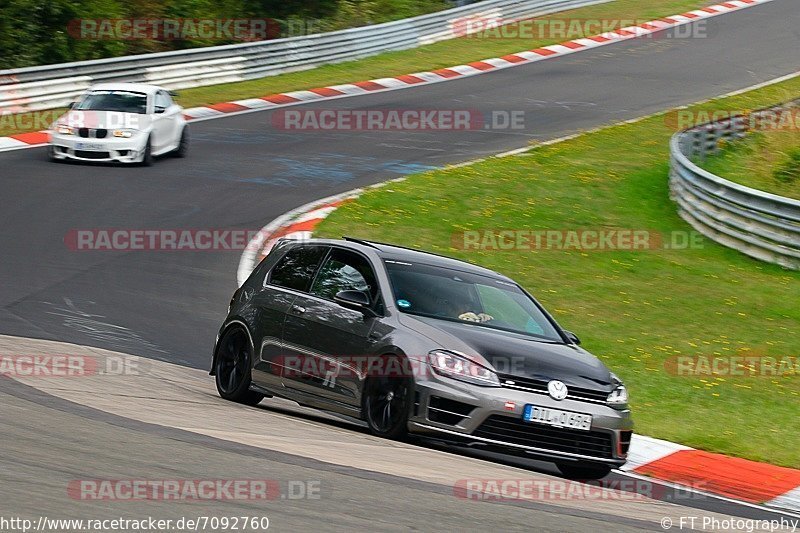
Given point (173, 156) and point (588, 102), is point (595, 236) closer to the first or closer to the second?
point (173, 156)

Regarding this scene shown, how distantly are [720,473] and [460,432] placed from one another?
7.27ft

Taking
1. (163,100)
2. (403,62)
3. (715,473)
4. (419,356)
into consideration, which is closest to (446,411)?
(419,356)

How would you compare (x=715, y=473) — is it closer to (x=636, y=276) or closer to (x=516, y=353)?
(x=516, y=353)

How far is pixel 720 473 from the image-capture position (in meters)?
9.84

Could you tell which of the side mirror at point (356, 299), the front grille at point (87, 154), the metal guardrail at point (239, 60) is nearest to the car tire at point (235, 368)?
the side mirror at point (356, 299)

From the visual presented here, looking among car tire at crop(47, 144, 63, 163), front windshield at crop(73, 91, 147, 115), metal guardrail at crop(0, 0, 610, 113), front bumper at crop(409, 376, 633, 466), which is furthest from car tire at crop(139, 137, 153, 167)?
front bumper at crop(409, 376, 633, 466)

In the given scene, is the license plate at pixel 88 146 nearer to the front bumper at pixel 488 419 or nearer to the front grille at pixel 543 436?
the front bumper at pixel 488 419

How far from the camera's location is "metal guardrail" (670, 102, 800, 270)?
1862 cm

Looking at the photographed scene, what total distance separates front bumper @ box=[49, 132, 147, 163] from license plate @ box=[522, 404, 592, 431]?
1461 cm

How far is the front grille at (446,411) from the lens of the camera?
351 inches

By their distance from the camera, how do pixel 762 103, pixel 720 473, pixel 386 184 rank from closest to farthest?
pixel 720 473
pixel 386 184
pixel 762 103

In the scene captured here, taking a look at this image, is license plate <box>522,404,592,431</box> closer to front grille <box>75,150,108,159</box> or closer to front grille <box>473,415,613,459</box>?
front grille <box>473,415,613,459</box>

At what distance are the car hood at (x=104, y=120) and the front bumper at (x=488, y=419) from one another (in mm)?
14539

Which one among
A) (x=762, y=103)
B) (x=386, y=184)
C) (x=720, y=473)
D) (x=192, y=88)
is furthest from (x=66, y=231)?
(x=762, y=103)
